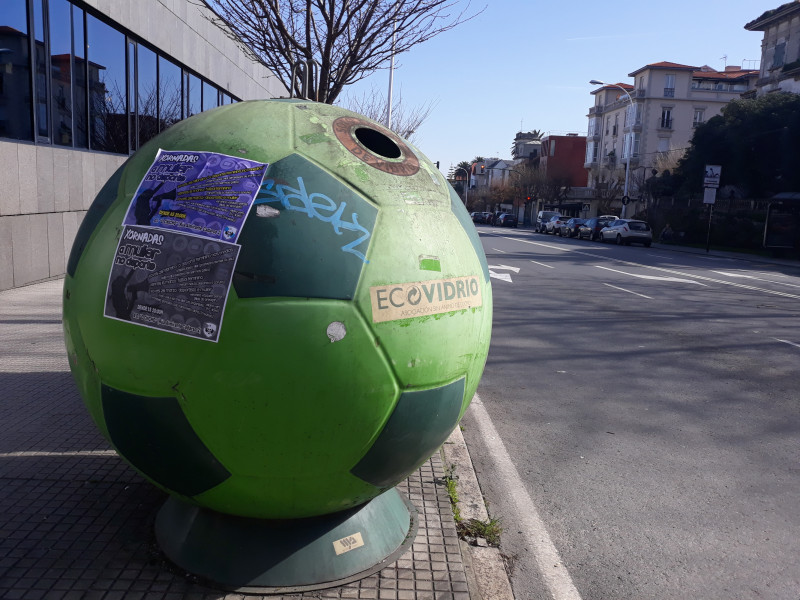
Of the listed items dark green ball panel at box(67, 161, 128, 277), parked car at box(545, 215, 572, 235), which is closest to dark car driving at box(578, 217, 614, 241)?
parked car at box(545, 215, 572, 235)

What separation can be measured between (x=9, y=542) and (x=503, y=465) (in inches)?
115

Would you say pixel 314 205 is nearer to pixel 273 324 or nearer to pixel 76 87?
pixel 273 324

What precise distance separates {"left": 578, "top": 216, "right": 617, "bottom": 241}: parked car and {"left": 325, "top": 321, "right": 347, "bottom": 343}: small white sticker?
4030 centimetres

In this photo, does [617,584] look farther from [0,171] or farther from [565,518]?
[0,171]

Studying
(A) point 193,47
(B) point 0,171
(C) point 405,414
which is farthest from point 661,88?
(C) point 405,414

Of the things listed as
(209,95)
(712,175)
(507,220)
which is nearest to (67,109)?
(209,95)

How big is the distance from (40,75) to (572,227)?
38786 millimetres

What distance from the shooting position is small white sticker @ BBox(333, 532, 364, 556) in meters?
2.91

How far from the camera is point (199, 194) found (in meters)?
2.48

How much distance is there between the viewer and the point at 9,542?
308 cm

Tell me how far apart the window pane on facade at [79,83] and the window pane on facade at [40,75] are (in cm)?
93

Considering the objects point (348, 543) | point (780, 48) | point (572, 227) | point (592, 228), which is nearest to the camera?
point (348, 543)

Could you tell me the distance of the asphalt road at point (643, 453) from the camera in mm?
3355

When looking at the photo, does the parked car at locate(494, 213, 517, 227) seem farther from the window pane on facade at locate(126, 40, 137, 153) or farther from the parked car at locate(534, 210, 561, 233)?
the window pane on facade at locate(126, 40, 137, 153)
